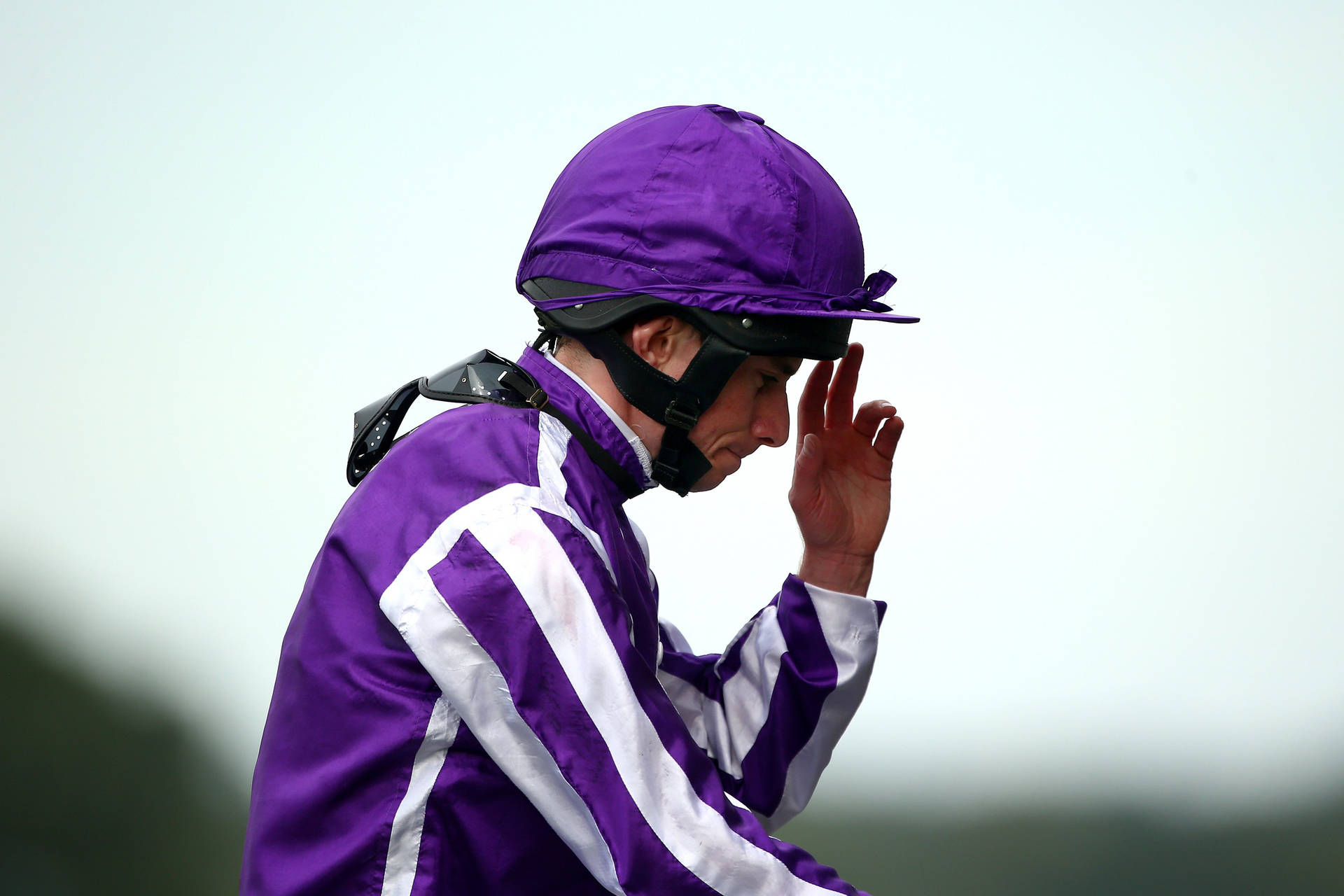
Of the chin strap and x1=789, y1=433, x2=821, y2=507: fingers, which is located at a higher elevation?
the chin strap

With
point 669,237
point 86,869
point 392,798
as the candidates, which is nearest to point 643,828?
point 392,798

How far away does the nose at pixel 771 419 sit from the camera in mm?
1277

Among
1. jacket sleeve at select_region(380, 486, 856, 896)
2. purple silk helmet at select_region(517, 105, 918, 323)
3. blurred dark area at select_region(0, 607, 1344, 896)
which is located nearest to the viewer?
jacket sleeve at select_region(380, 486, 856, 896)

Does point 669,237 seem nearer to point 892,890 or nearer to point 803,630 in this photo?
point 803,630

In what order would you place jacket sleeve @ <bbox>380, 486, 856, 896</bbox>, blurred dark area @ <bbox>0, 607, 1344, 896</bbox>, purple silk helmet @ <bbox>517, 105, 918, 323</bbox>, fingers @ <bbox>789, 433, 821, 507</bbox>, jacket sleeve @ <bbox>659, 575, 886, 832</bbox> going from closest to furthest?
jacket sleeve @ <bbox>380, 486, 856, 896</bbox>
purple silk helmet @ <bbox>517, 105, 918, 323</bbox>
jacket sleeve @ <bbox>659, 575, 886, 832</bbox>
fingers @ <bbox>789, 433, 821, 507</bbox>
blurred dark area @ <bbox>0, 607, 1344, 896</bbox>

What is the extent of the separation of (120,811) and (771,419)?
12.9 feet

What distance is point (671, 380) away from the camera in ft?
3.91

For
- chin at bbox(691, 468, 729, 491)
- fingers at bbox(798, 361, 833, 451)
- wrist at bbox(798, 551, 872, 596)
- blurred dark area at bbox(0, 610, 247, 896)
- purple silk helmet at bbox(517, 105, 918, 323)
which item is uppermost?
purple silk helmet at bbox(517, 105, 918, 323)

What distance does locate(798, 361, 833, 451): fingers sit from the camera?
1.65 m

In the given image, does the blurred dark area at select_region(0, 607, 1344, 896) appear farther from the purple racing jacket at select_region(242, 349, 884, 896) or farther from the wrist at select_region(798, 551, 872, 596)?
the purple racing jacket at select_region(242, 349, 884, 896)

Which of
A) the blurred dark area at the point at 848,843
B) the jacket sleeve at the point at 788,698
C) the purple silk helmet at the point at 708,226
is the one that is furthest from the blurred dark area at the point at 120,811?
the purple silk helmet at the point at 708,226

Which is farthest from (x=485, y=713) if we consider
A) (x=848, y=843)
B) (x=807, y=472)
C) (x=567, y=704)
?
(x=848, y=843)

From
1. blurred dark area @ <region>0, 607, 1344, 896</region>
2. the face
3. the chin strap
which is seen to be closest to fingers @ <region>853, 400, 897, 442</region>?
the face

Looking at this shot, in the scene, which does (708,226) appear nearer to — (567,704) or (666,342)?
(666,342)
